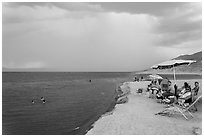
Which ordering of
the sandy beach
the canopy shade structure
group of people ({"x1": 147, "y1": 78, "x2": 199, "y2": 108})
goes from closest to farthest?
the sandy beach < group of people ({"x1": 147, "y1": 78, "x2": 199, "y2": 108}) < the canopy shade structure

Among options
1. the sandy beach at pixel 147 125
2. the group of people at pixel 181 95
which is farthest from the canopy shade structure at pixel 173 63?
the sandy beach at pixel 147 125

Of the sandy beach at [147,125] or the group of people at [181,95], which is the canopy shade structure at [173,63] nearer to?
the group of people at [181,95]

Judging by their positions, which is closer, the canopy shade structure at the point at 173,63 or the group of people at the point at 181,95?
the group of people at the point at 181,95

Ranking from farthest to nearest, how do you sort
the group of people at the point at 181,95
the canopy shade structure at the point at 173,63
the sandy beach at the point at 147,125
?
the canopy shade structure at the point at 173,63 < the group of people at the point at 181,95 < the sandy beach at the point at 147,125

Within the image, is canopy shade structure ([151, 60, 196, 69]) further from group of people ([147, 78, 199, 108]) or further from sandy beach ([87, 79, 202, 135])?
sandy beach ([87, 79, 202, 135])

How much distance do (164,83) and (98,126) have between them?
9867mm

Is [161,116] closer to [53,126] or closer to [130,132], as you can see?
[130,132]

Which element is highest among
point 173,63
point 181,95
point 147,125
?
point 173,63

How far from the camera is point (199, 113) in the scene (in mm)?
10984

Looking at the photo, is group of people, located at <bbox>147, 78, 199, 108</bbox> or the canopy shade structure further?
the canopy shade structure

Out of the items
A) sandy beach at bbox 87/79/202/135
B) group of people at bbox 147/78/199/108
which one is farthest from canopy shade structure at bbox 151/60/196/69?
sandy beach at bbox 87/79/202/135

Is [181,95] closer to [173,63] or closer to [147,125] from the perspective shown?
[173,63]

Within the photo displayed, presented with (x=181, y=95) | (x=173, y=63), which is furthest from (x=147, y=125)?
(x=173, y=63)

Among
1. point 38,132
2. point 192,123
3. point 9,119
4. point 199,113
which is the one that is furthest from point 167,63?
point 9,119
